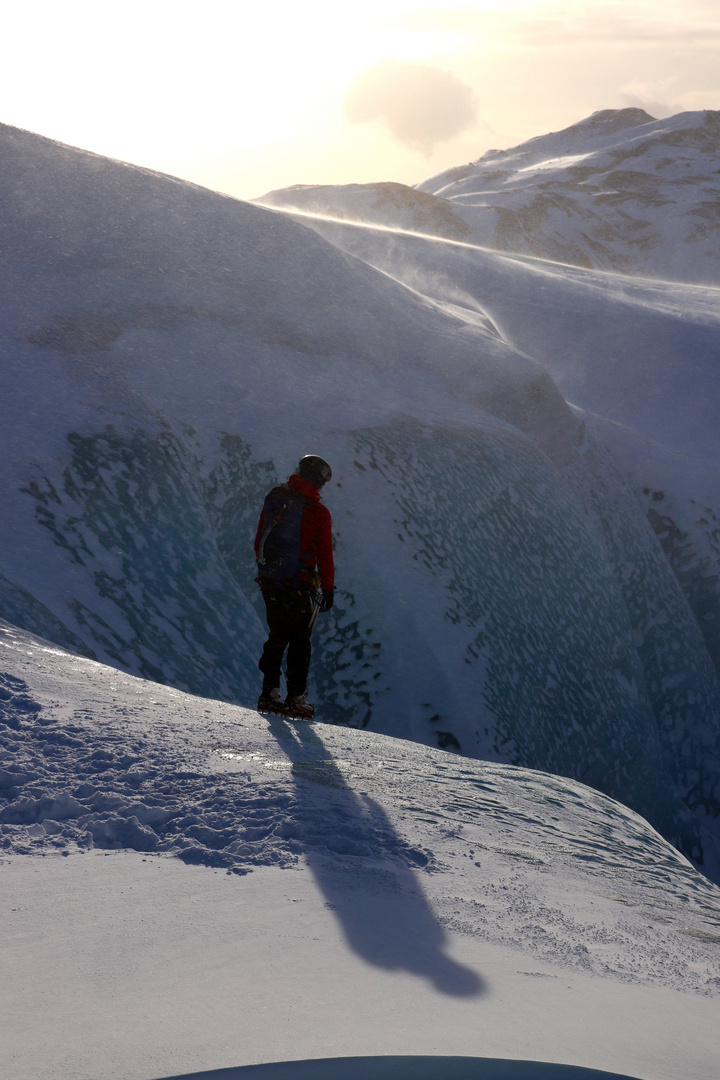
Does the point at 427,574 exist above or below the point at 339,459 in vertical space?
below

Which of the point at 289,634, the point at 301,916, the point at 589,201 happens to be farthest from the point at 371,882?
the point at 589,201

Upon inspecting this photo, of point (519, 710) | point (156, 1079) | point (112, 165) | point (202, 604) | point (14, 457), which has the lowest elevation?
point (519, 710)

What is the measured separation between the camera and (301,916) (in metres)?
2.62

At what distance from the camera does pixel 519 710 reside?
986 centimetres

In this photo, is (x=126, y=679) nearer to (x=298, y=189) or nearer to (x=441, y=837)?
(x=441, y=837)

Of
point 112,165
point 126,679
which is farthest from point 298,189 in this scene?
point 126,679

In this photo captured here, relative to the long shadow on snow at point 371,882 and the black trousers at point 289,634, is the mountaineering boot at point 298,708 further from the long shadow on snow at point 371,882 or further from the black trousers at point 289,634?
the long shadow on snow at point 371,882

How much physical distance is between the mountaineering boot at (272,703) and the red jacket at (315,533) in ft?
2.96

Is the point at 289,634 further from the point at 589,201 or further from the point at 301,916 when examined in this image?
the point at 589,201

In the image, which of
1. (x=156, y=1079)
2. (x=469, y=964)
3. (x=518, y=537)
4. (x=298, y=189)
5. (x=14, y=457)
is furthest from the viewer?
(x=298, y=189)

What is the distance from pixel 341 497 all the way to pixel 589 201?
113765 mm

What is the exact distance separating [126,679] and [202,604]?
254 cm

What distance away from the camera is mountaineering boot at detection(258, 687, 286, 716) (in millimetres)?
6070

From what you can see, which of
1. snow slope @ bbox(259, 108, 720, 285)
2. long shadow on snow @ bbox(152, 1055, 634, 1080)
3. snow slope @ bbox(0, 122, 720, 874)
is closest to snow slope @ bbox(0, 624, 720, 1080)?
long shadow on snow @ bbox(152, 1055, 634, 1080)
